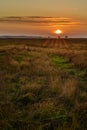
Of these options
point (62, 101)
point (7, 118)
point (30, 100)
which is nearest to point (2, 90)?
point (30, 100)

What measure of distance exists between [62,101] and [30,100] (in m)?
1.09

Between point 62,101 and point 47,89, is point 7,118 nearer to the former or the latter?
point 62,101

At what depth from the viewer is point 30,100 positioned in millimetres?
10523

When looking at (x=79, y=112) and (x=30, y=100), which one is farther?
(x=30, y=100)

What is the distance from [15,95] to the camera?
36.9 feet

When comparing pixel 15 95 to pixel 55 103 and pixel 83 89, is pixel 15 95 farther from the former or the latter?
pixel 83 89

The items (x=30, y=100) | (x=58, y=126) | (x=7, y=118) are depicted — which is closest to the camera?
(x=58, y=126)

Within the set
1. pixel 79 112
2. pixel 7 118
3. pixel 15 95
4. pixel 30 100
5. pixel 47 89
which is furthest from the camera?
pixel 47 89

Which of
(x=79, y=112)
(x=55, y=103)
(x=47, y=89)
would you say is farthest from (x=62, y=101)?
(x=47, y=89)

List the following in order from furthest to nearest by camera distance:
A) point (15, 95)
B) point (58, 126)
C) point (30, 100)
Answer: point (15, 95)
point (30, 100)
point (58, 126)

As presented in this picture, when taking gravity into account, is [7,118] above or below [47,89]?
below

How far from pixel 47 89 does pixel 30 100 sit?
1913 millimetres

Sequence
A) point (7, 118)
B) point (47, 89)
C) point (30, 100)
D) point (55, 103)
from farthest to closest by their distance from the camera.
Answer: point (47, 89) → point (30, 100) → point (55, 103) → point (7, 118)

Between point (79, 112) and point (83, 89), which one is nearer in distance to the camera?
point (79, 112)
